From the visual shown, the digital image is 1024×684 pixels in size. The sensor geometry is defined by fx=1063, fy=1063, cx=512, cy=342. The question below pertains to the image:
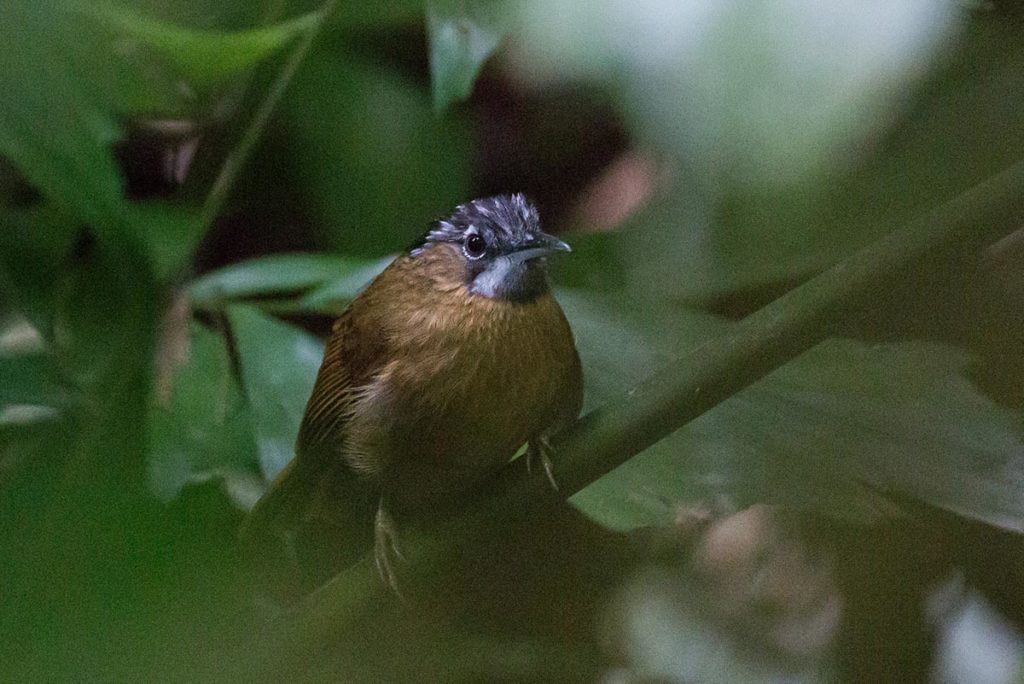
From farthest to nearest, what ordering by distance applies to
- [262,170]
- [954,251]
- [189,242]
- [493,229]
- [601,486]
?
[262,170] → [189,242] → [493,229] → [601,486] → [954,251]

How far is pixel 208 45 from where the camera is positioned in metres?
1.34

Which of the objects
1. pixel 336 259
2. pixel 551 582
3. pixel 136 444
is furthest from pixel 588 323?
pixel 136 444

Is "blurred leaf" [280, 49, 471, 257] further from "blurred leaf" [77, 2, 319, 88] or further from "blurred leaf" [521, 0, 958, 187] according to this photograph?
"blurred leaf" [521, 0, 958, 187]

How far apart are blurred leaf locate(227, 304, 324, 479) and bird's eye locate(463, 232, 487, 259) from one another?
331 millimetres

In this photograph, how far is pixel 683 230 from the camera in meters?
1.51

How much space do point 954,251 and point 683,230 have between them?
2.07ft

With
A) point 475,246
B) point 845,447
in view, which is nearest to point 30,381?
point 475,246

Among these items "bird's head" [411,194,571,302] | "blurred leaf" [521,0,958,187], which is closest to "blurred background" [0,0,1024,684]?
"blurred leaf" [521,0,958,187]

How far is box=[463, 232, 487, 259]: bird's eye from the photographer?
1403 mm

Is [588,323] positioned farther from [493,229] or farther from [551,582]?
[551,582]

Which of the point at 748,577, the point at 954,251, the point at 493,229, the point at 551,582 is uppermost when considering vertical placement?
the point at 954,251

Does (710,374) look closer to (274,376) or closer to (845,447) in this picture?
(845,447)

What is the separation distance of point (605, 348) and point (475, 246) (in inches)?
8.6

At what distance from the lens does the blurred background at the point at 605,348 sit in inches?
29.0
